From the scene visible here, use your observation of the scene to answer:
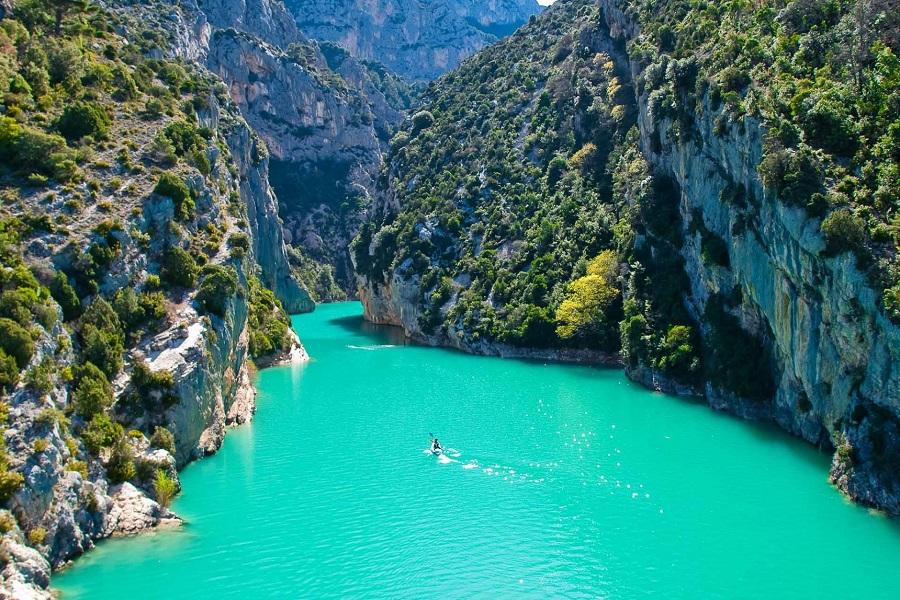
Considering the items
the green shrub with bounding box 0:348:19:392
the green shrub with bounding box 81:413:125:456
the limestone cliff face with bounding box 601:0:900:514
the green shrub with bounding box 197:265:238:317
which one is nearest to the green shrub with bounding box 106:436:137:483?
the green shrub with bounding box 81:413:125:456

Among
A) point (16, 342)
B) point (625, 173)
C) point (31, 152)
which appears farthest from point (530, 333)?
point (16, 342)

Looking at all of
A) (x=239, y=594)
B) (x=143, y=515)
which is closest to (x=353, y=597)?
(x=239, y=594)

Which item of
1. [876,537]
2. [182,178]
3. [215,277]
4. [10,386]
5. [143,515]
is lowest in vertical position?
[876,537]

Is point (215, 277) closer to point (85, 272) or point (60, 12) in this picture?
point (85, 272)

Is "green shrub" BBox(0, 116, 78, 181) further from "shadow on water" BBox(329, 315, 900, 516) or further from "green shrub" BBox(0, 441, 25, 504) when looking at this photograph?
"shadow on water" BBox(329, 315, 900, 516)

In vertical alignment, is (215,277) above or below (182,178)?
below

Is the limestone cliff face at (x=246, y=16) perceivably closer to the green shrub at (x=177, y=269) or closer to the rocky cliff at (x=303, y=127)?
Answer: the rocky cliff at (x=303, y=127)

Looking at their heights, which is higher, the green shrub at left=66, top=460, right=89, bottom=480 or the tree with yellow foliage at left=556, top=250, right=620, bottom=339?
the tree with yellow foliage at left=556, top=250, right=620, bottom=339
